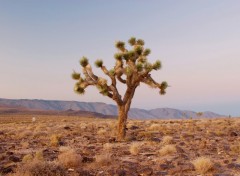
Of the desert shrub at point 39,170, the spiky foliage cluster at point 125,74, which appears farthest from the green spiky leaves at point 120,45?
the desert shrub at point 39,170

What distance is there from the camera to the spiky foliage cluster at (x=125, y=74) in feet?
63.2

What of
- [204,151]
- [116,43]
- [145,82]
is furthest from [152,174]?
[116,43]

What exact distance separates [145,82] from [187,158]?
24.9 feet

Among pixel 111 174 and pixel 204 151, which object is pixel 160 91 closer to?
pixel 204 151

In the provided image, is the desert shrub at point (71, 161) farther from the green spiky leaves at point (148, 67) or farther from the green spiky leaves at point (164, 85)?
the green spiky leaves at point (164, 85)

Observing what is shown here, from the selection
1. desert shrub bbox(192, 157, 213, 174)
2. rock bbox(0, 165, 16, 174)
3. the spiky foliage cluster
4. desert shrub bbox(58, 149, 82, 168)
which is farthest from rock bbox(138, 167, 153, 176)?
the spiky foliage cluster

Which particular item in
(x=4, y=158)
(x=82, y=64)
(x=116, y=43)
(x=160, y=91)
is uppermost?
(x=116, y=43)

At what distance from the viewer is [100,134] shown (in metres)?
24.5

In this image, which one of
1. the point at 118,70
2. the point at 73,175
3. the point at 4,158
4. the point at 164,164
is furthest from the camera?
the point at 118,70

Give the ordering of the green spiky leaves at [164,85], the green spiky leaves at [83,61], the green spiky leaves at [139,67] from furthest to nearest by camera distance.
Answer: the green spiky leaves at [164,85]
the green spiky leaves at [83,61]
the green spiky leaves at [139,67]

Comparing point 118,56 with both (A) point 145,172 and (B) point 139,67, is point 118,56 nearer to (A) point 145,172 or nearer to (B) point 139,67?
(B) point 139,67

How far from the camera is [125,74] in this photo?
19734mm

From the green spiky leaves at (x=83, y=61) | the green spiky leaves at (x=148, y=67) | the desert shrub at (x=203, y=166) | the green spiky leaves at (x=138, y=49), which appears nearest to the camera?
the desert shrub at (x=203, y=166)

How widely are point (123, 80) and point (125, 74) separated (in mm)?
426
